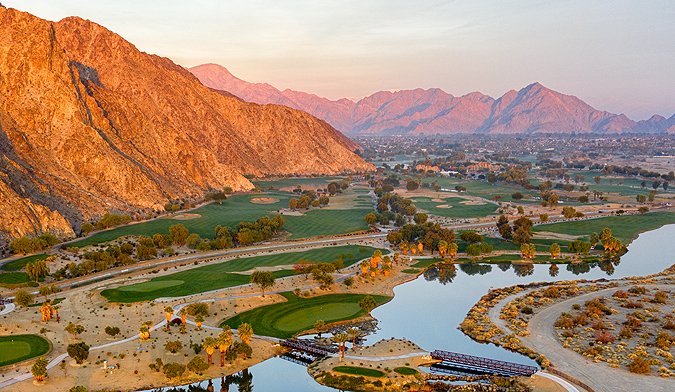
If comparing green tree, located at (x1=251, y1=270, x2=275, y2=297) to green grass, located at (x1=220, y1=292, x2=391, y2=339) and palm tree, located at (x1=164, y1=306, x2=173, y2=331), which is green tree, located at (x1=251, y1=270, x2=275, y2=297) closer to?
green grass, located at (x1=220, y1=292, x2=391, y2=339)

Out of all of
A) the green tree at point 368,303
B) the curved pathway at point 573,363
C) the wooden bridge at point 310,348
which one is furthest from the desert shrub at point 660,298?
the wooden bridge at point 310,348

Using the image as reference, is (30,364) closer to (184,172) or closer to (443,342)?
(443,342)

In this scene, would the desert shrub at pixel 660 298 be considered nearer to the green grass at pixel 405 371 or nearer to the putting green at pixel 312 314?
the putting green at pixel 312 314

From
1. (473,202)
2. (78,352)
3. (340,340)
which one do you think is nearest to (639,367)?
(340,340)

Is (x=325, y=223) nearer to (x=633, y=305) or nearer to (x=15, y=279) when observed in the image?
(x=15, y=279)

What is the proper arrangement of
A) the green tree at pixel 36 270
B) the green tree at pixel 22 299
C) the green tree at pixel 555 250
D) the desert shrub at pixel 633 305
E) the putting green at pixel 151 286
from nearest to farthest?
the green tree at pixel 22 299 → the desert shrub at pixel 633 305 → the putting green at pixel 151 286 → the green tree at pixel 36 270 → the green tree at pixel 555 250

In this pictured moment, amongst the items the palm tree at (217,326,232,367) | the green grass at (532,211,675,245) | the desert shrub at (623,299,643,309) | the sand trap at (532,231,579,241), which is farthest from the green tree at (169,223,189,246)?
the green grass at (532,211,675,245)
